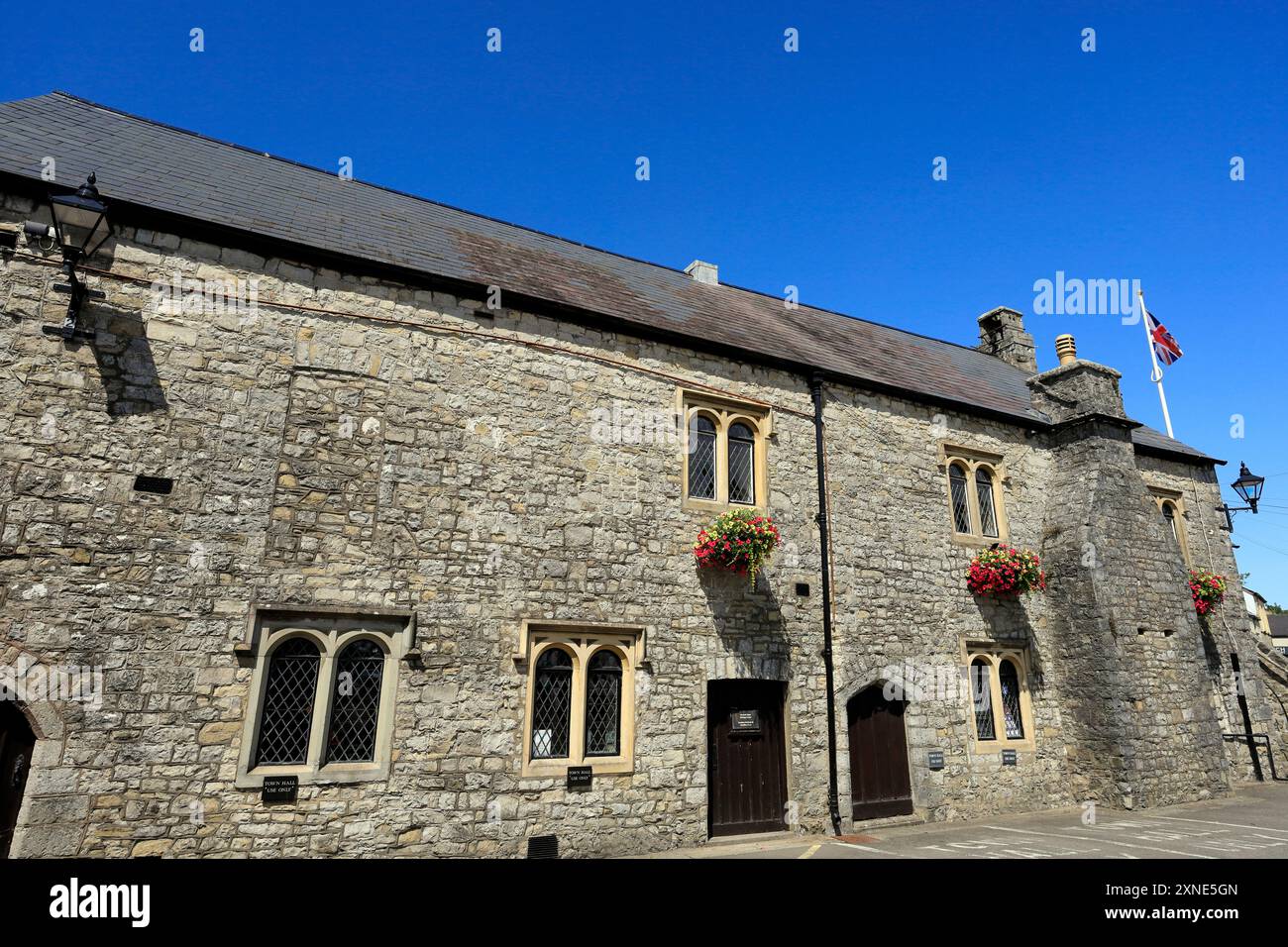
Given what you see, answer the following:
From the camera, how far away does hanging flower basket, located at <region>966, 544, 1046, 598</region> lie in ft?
38.1

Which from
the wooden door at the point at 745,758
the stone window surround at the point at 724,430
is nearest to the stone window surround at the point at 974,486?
the stone window surround at the point at 724,430

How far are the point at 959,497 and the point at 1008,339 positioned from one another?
7875 millimetres

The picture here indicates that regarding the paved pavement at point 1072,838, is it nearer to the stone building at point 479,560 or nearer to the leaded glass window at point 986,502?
the stone building at point 479,560

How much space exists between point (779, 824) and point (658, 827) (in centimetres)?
190

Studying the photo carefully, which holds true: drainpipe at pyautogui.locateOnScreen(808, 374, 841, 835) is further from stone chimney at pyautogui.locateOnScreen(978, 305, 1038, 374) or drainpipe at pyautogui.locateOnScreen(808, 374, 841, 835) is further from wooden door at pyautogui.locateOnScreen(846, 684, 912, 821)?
stone chimney at pyautogui.locateOnScreen(978, 305, 1038, 374)

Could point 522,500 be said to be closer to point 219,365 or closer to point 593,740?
point 593,740

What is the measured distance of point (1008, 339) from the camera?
18.2 meters

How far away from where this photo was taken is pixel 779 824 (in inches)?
369

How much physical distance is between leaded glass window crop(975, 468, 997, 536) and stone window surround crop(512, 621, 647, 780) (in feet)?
24.0

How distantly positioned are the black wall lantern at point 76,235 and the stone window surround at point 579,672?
5.66 metres

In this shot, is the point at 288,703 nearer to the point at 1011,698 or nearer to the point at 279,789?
the point at 279,789

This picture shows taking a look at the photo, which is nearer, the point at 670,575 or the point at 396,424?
the point at 396,424
